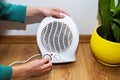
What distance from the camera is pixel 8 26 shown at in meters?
1.26

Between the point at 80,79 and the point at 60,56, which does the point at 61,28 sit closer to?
the point at 60,56

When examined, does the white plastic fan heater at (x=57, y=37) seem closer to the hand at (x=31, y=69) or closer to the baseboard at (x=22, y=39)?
the hand at (x=31, y=69)

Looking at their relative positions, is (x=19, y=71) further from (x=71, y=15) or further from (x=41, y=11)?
(x=71, y=15)

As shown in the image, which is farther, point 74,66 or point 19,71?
point 74,66

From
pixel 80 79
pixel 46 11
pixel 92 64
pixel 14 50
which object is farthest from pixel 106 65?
pixel 14 50

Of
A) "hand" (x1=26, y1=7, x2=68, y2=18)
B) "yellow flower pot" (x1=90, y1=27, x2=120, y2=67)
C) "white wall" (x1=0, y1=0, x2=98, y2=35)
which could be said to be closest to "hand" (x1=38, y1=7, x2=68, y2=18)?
"hand" (x1=26, y1=7, x2=68, y2=18)

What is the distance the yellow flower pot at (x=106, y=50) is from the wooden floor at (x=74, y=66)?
0.06m

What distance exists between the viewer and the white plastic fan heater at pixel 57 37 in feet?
3.39

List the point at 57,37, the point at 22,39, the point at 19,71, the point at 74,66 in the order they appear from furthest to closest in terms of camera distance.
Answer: the point at 22,39, the point at 74,66, the point at 57,37, the point at 19,71

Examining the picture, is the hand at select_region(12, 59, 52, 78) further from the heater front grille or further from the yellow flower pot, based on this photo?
the yellow flower pot

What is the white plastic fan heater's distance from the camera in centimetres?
103

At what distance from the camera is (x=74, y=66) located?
1.16 meters

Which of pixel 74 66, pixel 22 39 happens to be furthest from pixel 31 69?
pixel 22 39

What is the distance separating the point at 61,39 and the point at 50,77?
8.0 inches
